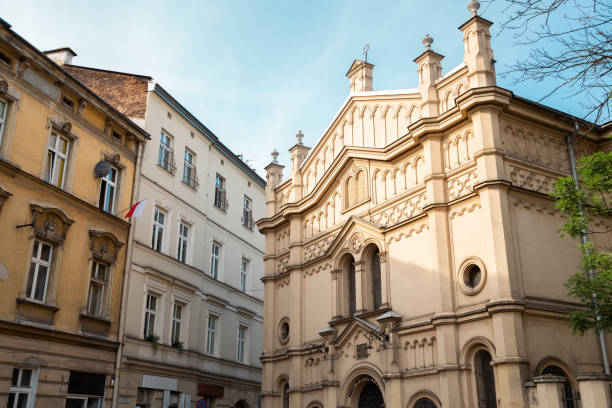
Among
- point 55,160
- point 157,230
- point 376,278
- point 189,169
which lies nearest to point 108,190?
point 55,160

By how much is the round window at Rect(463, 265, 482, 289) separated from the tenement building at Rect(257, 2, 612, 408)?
1.7 inches

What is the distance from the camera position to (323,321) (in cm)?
2175

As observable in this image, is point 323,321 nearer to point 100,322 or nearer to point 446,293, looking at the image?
point 446,293

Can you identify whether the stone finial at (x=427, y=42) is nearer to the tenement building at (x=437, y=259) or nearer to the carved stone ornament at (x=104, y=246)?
the tenement building at (x=437, y=259)

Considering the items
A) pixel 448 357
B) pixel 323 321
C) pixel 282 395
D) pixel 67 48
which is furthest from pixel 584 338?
pixel 67 48

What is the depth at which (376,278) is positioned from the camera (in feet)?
66.2

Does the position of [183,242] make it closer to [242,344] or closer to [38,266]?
[242,344]

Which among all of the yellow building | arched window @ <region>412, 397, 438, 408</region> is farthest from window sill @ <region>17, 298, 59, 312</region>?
arched window @ <region>412, 397, 438, 408</region>

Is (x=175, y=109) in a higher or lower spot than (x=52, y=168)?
higher

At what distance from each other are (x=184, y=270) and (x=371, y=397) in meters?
10.0

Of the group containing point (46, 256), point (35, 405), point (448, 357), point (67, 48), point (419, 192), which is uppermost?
point (67, 48)

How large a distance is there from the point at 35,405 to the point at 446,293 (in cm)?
1199

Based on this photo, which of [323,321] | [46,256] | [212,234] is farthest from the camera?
[212,234]

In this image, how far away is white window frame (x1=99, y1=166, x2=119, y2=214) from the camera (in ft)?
68.3
